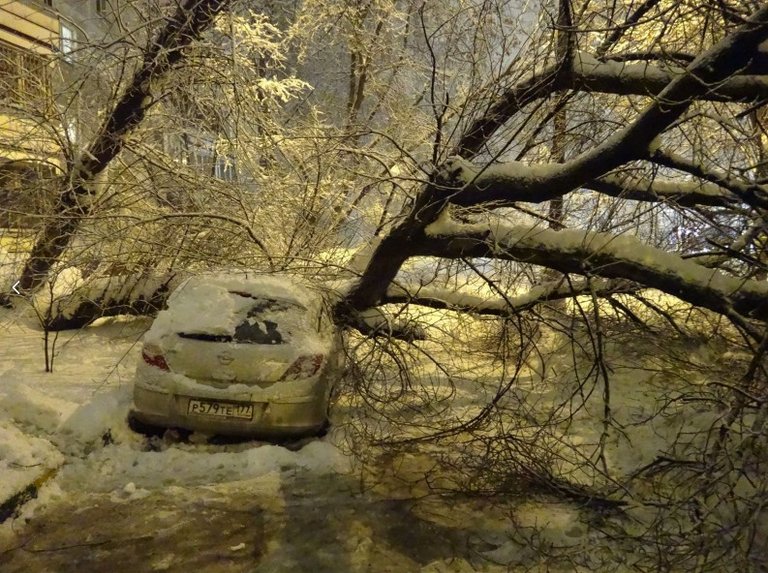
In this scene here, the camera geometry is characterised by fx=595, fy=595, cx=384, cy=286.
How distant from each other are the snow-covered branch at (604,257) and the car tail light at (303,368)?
1466mm

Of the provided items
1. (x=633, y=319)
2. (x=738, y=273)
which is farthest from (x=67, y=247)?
(x=738, y=273)

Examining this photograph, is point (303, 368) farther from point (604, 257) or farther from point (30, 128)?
point (30, 128)

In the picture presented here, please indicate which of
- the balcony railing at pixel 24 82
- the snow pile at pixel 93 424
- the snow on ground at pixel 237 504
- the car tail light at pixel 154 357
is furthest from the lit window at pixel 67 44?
the snow pile at pixel 93 424

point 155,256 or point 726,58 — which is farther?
point 155,256

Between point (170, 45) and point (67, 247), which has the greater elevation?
point (170, 45)

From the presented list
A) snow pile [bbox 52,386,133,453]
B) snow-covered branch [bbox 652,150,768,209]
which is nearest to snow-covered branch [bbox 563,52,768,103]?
snow-covered branch [bbox 652,150,768,209]

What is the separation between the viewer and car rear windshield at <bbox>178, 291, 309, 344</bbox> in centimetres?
543

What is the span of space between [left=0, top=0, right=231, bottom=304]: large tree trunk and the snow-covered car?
2.91m

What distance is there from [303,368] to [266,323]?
22.5 inches

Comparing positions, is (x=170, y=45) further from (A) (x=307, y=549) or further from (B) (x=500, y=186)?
(A) (x=307, y=549)

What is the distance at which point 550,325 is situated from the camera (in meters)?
6.40

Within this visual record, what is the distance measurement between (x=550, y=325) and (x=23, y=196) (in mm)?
7716

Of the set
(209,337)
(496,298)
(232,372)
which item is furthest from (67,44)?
(496,298)

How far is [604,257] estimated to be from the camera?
16.4ft
